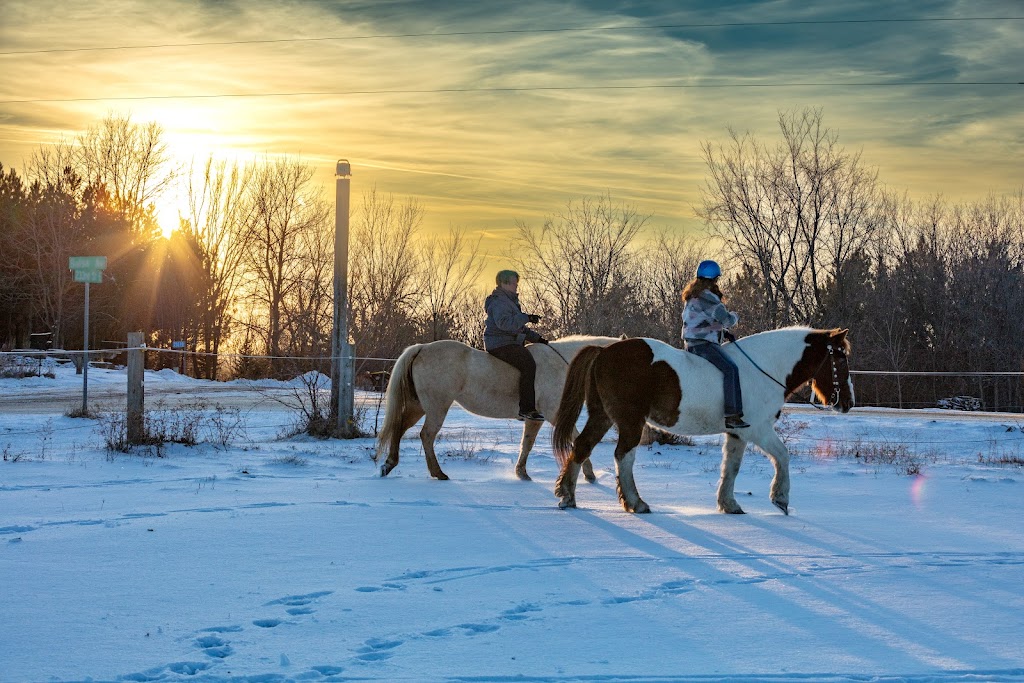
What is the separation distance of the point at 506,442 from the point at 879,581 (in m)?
9.22

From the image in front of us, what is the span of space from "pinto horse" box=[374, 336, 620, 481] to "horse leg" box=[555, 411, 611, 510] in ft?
6.46

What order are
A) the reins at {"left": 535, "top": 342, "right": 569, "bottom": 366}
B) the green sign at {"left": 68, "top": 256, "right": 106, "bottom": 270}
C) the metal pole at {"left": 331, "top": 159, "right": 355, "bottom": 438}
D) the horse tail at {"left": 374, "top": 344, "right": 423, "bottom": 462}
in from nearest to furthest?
the horse tail at {"left": 374, "top": 344, "right": 423, "bottom": 462} < the reins at {"left": 535, "top": 342, "right": 569, "bottom": 366} < the metal pole at {"left": 331, "top": 159, "right": 355, "bottom": 438} < the green sign at {"left": 68, "top": 256, "right": 106, "bottom": 270}

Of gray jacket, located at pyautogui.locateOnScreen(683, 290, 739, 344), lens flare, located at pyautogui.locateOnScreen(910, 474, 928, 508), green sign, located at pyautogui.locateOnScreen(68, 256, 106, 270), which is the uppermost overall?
green sign, located at pyautogui.locateOnScreen(68, 256, 106, 270)

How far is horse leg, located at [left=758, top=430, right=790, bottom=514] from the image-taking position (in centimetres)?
833

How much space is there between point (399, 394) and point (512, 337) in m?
1.34

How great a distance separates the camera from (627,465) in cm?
839

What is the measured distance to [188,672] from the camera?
4.23 metres

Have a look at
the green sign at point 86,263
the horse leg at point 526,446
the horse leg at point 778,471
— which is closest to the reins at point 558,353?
the horse leg at point 526,446

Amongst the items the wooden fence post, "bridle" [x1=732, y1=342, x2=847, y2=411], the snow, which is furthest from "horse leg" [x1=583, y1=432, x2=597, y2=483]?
the wooden fence post

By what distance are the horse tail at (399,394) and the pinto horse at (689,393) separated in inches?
97.1

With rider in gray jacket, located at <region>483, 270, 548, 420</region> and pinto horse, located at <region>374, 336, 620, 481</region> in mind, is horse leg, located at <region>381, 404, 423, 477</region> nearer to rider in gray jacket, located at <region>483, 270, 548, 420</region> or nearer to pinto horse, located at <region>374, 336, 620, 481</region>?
pinto horse, located at <region>374, 336, 620, 481</region>

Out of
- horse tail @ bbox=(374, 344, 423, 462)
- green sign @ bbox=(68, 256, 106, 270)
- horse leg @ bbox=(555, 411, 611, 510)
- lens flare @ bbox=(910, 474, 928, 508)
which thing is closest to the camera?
horse leg @ bbox=(555, 411, 611, 510)

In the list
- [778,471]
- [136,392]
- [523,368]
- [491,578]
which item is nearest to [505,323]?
[523,368]

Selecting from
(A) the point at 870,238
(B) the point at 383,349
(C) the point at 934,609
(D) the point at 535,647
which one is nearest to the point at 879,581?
(C) the point at 934,609
